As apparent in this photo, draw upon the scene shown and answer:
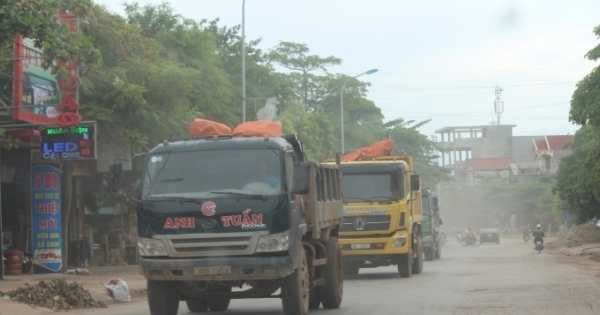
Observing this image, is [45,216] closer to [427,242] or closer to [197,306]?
[197,306]

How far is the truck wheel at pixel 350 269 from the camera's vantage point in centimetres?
2317

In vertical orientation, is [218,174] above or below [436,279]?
above

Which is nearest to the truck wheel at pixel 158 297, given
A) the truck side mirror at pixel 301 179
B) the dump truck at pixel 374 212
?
the truck side mirror at pixel 301 179

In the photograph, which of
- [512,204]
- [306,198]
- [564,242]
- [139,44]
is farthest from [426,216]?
[512,204]

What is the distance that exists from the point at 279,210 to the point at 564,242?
44.8 meters

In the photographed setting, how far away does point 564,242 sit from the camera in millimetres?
53062

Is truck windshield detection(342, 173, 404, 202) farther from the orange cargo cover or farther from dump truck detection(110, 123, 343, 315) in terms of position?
dump truck detection(110, 123, 343, 315)

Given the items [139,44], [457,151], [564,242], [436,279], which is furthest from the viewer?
[457,151]

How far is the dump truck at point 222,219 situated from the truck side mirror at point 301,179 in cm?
1

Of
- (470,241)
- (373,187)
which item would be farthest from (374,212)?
(470,241)

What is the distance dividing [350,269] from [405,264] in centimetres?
208

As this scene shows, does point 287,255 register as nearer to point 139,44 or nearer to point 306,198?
point 306,198

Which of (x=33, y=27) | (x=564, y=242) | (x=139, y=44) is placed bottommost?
(x=564, y=242)

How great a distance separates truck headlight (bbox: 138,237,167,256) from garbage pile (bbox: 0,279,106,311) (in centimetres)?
427
